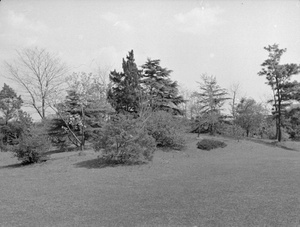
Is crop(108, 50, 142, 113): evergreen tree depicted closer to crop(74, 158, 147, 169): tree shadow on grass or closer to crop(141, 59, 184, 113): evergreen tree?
crop(141, 59, 184, 113): evergreen tree

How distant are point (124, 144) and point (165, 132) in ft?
20.6

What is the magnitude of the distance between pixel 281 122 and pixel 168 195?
83.0 ft

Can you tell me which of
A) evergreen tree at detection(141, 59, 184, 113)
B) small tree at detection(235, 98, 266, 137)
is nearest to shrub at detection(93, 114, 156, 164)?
evergreen tree at detection(141, 59, 184, 113)

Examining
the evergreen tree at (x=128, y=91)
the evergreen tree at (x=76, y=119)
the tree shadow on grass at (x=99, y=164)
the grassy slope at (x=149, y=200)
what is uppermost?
the evergreen tree at (x=128, y=91)

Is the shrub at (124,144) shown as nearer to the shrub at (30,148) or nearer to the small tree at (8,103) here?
the shrub at (30,148)

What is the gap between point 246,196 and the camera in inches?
220

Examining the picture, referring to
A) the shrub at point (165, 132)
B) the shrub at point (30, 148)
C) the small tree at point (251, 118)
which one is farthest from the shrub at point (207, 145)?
the shrub at point (30, 148)

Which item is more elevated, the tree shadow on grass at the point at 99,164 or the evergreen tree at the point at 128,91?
the evergreen tree at the point at 128,91

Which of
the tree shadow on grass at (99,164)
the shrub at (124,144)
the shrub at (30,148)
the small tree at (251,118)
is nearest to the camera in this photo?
the tree shadow on grass at (99,164)

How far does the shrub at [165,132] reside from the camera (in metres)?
17.8

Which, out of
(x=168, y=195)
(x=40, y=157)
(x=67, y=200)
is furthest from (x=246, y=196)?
(x=40, y=157)

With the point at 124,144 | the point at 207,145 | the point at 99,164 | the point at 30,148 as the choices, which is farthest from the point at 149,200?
the point at 207,145

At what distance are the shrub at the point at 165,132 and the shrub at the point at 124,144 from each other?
5.01m

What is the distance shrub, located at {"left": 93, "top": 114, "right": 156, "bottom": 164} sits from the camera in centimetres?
1200
